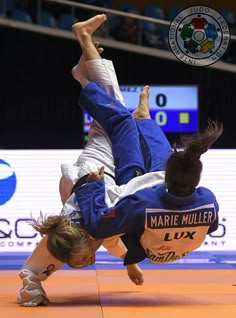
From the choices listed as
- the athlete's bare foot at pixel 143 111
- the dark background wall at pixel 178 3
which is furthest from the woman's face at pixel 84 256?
the dark background wall at pixel 178 3

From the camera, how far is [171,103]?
12000 millimetres

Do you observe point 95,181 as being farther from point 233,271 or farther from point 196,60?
point 196,60

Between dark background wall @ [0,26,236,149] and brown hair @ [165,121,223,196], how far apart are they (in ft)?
28.1

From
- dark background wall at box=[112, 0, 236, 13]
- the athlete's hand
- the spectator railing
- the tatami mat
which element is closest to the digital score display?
the spectator railing

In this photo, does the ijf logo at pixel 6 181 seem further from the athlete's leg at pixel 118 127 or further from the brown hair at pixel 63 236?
the brown hair at pixel 63 236

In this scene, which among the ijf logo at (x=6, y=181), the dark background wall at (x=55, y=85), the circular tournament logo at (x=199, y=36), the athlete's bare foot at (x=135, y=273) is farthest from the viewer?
the dark background wall at (x=55, y=85)

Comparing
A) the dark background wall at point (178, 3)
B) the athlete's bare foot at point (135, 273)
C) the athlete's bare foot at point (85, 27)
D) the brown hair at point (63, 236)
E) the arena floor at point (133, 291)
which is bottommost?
the arena floor at point (133, 291)

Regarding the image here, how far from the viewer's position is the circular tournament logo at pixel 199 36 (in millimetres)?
10953

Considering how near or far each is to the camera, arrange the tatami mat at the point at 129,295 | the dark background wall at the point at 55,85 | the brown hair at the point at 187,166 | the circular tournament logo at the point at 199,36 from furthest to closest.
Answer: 1. the dark background wall at the point at 55,85
2. the circular tournament logo at the point at 199,36
3. the tatami mat at the point at 129,295
4. the brown hair at the point at 187,166

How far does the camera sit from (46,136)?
39.5 ft

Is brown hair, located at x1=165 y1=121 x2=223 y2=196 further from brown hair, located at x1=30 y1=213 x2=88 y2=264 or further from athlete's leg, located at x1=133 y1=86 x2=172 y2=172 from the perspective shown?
brown hair, located at x1=30 y1=213 x2=88 y2=264

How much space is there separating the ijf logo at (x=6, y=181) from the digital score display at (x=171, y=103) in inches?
234

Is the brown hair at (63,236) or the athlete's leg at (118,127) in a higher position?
the athlete's leg at (118,127)

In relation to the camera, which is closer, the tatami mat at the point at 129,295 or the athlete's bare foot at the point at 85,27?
the tatami mat at the point at 129,295
